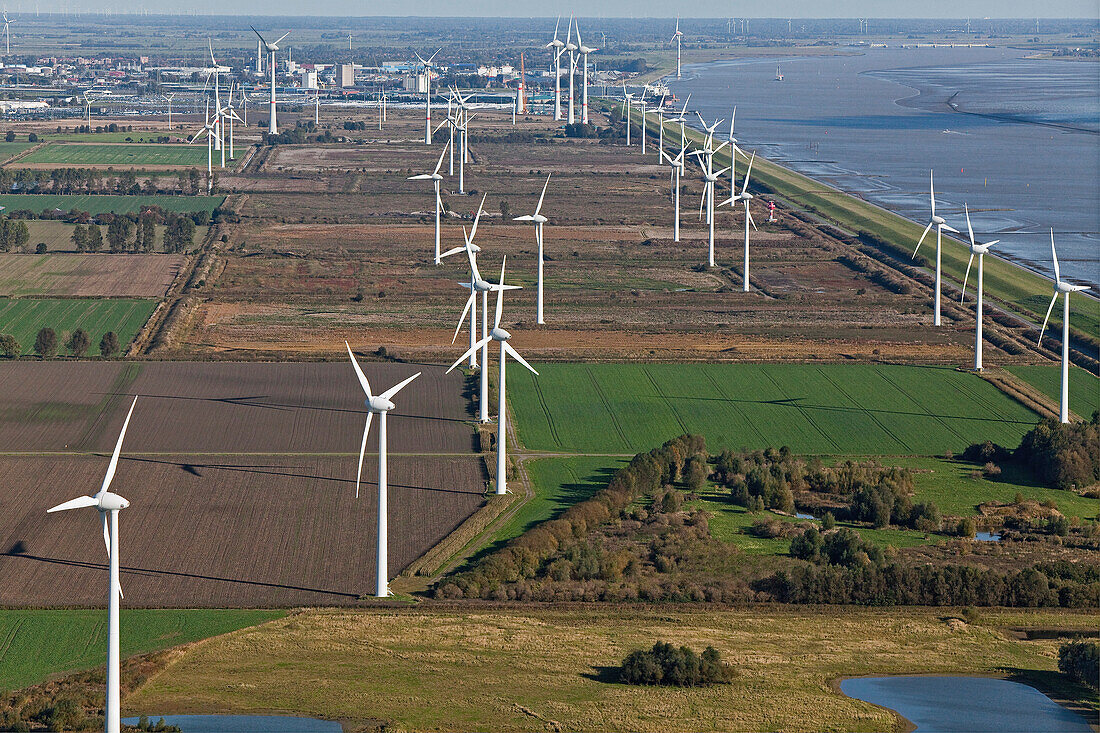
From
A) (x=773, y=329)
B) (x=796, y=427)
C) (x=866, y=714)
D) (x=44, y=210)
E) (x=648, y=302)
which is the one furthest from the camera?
(x=44, y=210)

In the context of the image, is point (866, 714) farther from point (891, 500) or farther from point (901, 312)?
A: point (901, 312)

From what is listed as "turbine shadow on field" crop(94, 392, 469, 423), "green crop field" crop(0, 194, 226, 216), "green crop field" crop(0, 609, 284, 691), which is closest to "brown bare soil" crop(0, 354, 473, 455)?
"turbine shadow on field" crop(94, 392, 469, 423)

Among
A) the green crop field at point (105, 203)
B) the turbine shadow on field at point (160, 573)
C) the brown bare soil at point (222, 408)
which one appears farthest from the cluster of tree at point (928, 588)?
the green crop field at point (105, 203)

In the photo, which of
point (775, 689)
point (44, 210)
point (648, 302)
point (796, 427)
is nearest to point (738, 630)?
point (775, 689)

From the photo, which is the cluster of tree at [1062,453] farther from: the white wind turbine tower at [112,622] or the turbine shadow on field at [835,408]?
the white wind turbine tower at [112,622]

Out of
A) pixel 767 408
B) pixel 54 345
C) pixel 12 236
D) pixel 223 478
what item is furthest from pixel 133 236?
pixel 223 478

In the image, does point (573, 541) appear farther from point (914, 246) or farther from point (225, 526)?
point (914, 246)

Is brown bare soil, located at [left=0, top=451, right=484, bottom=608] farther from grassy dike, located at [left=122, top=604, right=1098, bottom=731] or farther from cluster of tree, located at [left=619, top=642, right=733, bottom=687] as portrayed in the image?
cluster of tree, located at [left=619, top=642, right=733, bottom=687]
